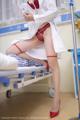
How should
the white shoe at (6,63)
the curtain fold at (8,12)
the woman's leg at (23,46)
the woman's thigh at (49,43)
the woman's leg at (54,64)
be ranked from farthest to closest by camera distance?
the curtain fold at (8,12), the woman's leg at (23,46), the woman's thigh at (49,43), the woman's leg at (54,64), the white shoe at (6,63)

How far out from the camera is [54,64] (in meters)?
1.39

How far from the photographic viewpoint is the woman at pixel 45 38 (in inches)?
53.5

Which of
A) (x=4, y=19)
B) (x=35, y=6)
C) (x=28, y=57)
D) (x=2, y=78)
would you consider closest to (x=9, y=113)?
(x=28, y=57)

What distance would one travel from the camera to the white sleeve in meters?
1.45

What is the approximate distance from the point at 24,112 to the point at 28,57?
47cm

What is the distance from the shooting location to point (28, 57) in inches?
68.8

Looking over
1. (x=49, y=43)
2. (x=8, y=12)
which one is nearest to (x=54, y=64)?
(x=49, y=43)

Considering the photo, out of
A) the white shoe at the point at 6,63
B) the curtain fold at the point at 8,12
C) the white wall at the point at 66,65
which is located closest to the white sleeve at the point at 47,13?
the white shoe at the point at 6,63

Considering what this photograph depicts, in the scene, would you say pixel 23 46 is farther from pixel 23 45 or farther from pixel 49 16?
pixel 49 16

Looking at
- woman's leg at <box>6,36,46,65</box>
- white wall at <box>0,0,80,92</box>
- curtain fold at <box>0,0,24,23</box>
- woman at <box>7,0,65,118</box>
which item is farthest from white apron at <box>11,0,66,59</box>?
curtain fold at <box>0,0,24,23</box>

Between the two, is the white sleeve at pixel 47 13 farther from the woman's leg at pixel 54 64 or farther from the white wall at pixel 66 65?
the white wall at pixel 66 65

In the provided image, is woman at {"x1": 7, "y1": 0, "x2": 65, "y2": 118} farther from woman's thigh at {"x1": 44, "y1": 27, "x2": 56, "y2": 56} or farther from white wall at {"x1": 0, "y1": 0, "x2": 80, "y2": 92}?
white wall at {"x1": 0, "y1": 0, "x2": 80, "y2": 92}

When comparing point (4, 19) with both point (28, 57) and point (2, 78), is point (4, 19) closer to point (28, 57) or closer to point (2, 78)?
point (28, 57)

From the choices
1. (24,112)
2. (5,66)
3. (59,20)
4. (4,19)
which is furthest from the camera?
(4,19)
